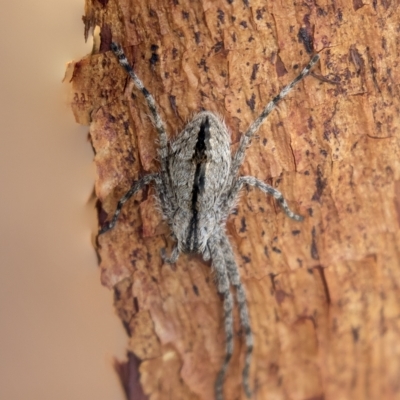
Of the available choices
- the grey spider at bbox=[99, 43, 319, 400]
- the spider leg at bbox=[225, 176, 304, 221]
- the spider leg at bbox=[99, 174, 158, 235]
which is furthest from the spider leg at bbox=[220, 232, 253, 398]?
the spider leg at bbox=[99, 174, 158, 235]

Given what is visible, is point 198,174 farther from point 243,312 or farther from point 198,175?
point 243,312

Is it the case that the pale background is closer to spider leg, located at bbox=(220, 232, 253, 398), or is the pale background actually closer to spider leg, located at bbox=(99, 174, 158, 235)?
spider leg, located at bbox=(99, 174, 158, 235)

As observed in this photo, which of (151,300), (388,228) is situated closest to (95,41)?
(151,300)

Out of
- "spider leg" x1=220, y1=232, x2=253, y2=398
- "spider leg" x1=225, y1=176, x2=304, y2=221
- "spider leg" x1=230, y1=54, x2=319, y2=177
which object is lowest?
"spider leg" x1=220, y1=232, x2=253, y2=398

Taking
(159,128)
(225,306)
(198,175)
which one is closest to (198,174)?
(198,175)

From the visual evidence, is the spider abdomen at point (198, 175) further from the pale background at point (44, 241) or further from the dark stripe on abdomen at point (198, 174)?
the pale background at point (44, 241)

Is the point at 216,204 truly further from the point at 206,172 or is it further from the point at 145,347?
the point at 145,347

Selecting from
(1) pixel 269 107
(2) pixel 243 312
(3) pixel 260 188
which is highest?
(1) pixel 269 107
